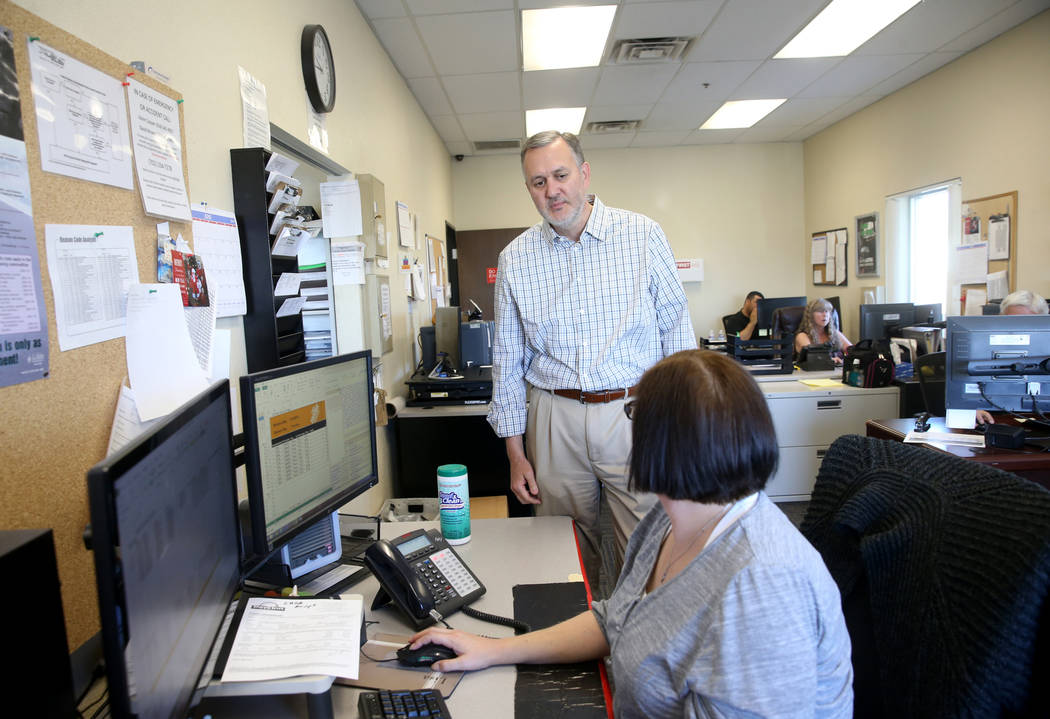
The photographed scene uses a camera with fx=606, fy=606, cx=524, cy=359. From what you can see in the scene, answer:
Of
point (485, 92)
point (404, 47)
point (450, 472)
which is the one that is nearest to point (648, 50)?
point (485, 92)

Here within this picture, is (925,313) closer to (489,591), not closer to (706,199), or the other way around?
(706,199)

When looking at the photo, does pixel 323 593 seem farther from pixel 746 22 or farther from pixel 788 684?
pixel 746 22

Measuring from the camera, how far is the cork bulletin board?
0.86 m

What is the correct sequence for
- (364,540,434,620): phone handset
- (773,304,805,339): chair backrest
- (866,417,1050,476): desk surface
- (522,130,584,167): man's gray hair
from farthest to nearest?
(773,304,805,339): chair backrest → (866,417,1050,476): desk surface → (522,130,584,167): man's gray hair → (364,540,434,620): phone handset

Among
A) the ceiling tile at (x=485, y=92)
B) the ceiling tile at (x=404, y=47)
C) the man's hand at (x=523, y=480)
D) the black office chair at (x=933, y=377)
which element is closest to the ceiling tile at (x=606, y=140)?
the ceiling tile at (x=485, y=92)

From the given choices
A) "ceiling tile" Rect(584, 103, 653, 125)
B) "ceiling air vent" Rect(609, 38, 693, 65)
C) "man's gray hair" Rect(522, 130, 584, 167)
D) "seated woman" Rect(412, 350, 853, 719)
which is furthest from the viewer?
"ceiling tile" Rect(584, 103, 653, 125)

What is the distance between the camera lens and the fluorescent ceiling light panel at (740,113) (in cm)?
521

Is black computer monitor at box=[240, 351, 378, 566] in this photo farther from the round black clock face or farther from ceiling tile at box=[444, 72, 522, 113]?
ceiling tile at box=[444, 72, 522, 113]

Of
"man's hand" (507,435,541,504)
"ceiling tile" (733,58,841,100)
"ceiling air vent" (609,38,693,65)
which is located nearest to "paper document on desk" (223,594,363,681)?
"man's hand" (507,435,541,504)

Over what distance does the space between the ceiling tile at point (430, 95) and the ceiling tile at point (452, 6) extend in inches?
40.2

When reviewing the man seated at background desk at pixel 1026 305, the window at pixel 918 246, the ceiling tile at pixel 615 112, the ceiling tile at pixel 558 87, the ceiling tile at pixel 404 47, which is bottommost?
the man seated at background desk at pixel 1026 305

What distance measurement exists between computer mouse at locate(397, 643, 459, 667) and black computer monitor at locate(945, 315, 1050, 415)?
231 centimetres

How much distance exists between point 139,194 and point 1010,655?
1576 mm

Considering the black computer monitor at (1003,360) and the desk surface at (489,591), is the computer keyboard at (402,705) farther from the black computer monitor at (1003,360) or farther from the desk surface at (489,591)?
the black computer monitor at (1003,360)
